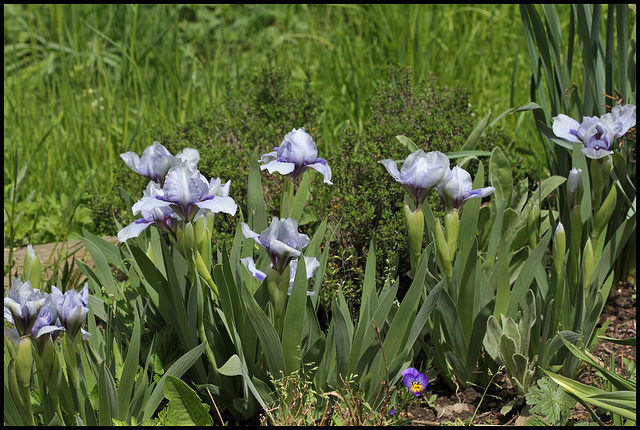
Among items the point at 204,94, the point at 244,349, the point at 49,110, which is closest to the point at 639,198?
the point at 244,349

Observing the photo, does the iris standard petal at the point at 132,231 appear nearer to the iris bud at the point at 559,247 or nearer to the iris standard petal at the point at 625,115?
the iris bud at the point at 559,247

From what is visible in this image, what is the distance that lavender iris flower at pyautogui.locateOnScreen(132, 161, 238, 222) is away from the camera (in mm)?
1260

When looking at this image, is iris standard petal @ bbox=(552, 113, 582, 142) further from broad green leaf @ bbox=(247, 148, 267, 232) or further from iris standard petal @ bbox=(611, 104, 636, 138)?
broad green leaf @ bbox=(247, 148, 267, 232)

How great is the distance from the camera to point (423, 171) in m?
1.45

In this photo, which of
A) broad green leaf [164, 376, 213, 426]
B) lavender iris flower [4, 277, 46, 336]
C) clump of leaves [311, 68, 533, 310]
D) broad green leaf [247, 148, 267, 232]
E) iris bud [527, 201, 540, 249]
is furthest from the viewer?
clump of leaves [311, 68, 533, 310]

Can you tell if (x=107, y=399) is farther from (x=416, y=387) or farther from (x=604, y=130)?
(x=604, y=130)

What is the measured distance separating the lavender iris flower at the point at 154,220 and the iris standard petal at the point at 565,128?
1118 mm

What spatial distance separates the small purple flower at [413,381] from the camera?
154cm

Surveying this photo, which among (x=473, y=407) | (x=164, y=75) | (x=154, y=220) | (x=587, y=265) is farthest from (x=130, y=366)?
(x=164, y=75)

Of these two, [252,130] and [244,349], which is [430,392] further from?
[252,130]

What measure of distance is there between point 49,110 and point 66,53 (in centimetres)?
99

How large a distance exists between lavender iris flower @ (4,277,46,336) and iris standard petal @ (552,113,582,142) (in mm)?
1433

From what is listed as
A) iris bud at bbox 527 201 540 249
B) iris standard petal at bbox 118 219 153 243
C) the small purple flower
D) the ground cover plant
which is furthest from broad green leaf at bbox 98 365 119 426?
iris bud at bbox 527 201 540 249

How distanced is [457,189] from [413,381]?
535mm
